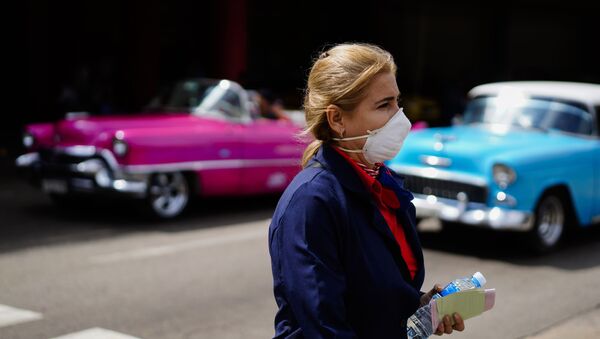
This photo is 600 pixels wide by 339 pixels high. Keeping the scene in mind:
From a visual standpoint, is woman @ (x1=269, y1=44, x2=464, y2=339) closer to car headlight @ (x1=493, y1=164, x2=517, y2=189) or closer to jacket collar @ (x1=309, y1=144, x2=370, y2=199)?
jacket collar @ (x1=309, y1=144, x2=370, y2=199)

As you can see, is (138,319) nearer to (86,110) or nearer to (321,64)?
(321,64)

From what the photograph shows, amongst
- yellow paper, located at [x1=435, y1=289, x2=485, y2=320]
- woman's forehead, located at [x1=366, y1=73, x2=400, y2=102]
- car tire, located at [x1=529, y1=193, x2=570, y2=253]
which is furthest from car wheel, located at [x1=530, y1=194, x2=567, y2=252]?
woman's forehead, located at [x1=366, y1=73, x2=400, y2=102]

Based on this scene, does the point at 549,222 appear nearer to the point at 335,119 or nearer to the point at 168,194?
→ the point at 168,194

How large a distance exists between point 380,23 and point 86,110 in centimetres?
1245

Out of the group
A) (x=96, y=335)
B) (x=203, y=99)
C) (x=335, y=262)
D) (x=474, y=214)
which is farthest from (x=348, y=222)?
(x=203, y=99)

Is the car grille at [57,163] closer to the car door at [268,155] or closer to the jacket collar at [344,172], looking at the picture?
the car door at [268,155]

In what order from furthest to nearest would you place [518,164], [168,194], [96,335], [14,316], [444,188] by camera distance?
[168,194]
[444,188]
[518,164]
[14,316]
[96,335]

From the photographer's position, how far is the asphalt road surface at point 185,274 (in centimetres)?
580

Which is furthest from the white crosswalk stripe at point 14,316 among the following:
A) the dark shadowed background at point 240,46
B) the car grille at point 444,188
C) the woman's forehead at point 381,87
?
the dark shadowed background at point 240,46

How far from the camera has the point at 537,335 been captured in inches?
221

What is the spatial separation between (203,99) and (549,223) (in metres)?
4.77

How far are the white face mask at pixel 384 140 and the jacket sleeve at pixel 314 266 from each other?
306mm

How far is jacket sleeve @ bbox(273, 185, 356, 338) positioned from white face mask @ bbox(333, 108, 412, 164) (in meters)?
0.31

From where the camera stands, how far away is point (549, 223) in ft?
27.6
